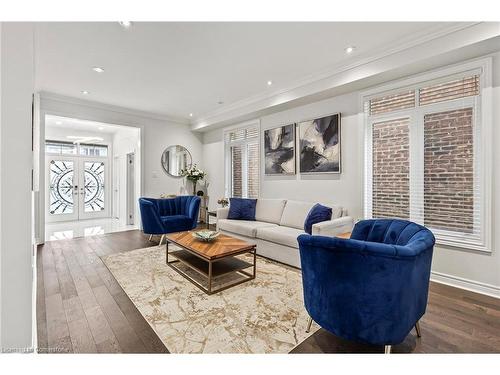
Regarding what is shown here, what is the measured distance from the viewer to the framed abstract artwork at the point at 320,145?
3.72 meters

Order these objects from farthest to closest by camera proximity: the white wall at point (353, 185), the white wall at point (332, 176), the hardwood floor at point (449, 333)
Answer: the white wall at point (332, 176) → the white wall at point (353, 185) → the hardwood floor at point (449, 333)

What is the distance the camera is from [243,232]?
3.84 meters

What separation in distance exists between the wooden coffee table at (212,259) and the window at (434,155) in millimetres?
1958

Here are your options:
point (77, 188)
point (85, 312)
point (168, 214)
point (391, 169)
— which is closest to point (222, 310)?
point (85, 312)

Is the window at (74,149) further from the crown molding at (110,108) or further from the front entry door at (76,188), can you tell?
the crown molding at (110,108)

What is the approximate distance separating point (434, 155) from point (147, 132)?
5.45 meters

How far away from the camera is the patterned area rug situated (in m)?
1.70

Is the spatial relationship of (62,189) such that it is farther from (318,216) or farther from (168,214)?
(318,216)

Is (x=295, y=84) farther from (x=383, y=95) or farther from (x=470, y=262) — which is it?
(x=470, y=262)

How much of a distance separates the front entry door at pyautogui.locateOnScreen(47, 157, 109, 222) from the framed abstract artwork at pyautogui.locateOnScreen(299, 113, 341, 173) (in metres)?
6.16

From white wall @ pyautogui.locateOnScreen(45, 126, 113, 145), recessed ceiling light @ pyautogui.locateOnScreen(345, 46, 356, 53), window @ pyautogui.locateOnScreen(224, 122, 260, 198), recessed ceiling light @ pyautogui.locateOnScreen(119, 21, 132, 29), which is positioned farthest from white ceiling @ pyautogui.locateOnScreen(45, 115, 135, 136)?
recessed ceiling light @ pyautogui.locateOnScreen(345, 46, 356, 53)

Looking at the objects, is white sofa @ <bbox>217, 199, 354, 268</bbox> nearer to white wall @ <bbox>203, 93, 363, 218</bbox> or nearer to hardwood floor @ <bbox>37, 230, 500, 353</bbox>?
white wall @ <bbox>203, 93, 363, 218</bbox>

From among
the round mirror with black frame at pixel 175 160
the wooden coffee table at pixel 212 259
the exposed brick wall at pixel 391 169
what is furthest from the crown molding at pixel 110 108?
the exposed brick wall at pixel 391 169

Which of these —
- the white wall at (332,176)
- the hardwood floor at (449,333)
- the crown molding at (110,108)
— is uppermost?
the crown molding at (110,108)
